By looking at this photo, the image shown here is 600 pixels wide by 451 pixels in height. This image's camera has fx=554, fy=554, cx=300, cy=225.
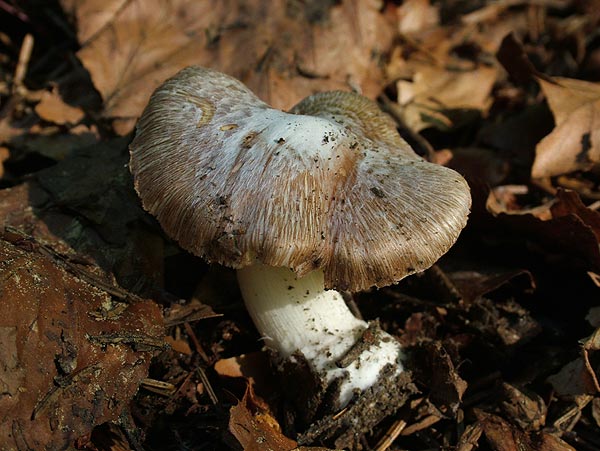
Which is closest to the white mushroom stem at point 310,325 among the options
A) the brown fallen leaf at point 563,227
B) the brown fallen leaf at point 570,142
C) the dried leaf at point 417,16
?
the brown fallen leaf at point 563,227

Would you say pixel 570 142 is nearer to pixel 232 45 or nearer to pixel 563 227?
pixel 563 227

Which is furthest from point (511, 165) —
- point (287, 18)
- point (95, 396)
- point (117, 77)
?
point (95, 396)

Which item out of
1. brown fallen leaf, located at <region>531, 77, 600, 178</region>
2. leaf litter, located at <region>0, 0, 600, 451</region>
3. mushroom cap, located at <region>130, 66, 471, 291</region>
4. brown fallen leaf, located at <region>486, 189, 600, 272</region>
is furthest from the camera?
brown fallen leaf, located at <region>531, 77, 600, 178</region>

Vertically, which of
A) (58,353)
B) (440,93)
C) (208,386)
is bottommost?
(208,386)

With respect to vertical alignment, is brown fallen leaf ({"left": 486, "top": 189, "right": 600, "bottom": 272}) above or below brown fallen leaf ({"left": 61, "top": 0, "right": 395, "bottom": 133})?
below

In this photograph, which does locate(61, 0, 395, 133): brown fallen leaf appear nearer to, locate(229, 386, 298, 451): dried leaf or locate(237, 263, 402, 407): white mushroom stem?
locate(237, 263, 402, 407): white mushroom stem

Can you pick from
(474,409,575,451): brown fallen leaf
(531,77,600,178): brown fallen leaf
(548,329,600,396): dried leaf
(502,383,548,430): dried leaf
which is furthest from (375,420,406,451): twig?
(531,77,600,178): brown fallen leaf

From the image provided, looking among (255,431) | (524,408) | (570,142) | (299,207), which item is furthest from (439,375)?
(570,142)
